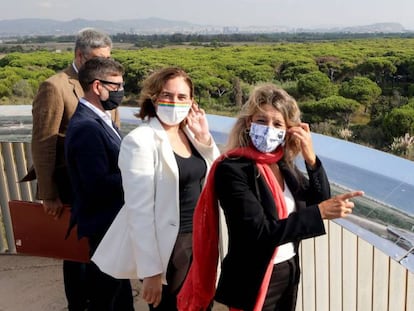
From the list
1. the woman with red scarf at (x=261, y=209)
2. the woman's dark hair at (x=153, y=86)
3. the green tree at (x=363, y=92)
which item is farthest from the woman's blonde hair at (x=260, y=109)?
the green tree at (x=363, y=92)

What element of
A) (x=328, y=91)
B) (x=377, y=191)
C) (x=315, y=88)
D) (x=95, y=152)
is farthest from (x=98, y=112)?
(x=328, y=91)

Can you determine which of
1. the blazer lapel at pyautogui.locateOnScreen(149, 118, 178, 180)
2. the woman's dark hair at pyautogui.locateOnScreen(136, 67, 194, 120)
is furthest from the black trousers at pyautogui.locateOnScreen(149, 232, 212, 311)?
the woman's dark hair at pyautogui.locateOnScreen(136, 67, 194, 120)

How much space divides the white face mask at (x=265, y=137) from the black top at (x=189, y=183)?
0.37 m

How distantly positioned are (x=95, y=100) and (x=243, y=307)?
1.06 metres

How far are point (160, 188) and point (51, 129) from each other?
0.79m

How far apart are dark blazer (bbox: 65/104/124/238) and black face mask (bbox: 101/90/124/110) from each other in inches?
4.0

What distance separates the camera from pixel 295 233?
Answer: 1412 millimetres

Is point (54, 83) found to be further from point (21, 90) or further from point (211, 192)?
point (21, 90)

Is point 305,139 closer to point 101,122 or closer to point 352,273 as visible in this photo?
point 352,273

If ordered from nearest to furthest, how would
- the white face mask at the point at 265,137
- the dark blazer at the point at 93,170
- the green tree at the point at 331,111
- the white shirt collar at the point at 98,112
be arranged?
the white face mask at the point at 265,137, the dark blazer at the point at 93,170, the white shirt collar at the point at 98,112, the green tree at the point at 331,111

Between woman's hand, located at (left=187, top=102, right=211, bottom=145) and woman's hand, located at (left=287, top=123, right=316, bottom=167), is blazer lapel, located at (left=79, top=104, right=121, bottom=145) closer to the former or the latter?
woman's hand, located at (left=187, top=102, right=211, bottom=145)

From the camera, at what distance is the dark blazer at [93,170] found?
1.94 m

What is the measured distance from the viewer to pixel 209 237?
5.27 ft

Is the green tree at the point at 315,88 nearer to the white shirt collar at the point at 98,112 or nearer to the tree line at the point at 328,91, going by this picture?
the tree line at the point at 328,91
